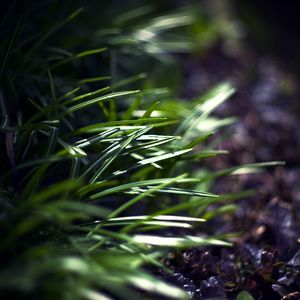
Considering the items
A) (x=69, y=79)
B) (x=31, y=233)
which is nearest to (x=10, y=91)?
(x=69, y=79)

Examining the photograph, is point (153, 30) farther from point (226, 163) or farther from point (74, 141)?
point (74, 141)

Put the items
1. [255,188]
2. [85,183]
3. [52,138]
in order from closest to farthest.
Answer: [52,138], [85,183], [255,188]

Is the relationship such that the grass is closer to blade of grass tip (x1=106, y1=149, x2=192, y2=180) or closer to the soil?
blade of grass tip (x1=106, y1=149, x2=192, y2=180)

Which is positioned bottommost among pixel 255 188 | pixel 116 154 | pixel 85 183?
pixel 255 188

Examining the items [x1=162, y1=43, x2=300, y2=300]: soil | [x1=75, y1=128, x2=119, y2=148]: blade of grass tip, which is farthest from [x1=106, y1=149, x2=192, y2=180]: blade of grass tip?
[x1=162, y1=43, x2=300, y2=300]: soil

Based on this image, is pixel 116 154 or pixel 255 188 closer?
pixel 116 154

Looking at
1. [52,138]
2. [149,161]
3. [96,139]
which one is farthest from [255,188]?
[52,138]

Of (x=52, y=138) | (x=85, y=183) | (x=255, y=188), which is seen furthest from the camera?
(x=255, y=188)

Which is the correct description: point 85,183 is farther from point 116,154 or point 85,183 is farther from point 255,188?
point 255,188

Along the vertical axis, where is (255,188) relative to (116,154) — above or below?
below
